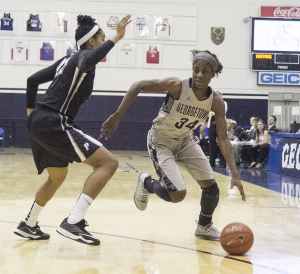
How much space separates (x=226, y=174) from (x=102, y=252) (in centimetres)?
574

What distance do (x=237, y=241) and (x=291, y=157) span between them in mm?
5761

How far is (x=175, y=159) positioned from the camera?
3357 mm

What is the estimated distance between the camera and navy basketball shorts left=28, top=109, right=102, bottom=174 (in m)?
2.77

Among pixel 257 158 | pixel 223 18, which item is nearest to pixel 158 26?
pixel 223 18

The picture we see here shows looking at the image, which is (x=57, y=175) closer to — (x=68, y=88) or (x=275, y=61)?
(x=68, y=88)

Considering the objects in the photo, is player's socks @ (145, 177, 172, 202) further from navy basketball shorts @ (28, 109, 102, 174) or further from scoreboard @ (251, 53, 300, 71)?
scoreboard @ (251, 53, 300, 71)

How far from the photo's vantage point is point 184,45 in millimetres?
15250

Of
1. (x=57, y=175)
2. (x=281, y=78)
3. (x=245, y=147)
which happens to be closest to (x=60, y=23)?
(x=281, y=78)

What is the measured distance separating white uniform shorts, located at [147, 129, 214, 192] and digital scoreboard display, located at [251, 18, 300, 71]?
1168cm

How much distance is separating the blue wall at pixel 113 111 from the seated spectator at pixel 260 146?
566cm

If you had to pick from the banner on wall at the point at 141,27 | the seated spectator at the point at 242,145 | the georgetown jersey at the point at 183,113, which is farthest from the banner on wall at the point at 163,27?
the georgetown jersey at the point at 183,113

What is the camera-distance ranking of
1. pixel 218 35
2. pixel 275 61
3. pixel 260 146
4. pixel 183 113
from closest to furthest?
pixel 183 113
pixel 260 146
pixel 275 61
pixel 218 35

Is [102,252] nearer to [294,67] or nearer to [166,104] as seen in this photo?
[166,104]

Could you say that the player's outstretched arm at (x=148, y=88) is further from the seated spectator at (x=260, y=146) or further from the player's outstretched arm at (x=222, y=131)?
Result: the seated spectator at (x=260, y=146)
